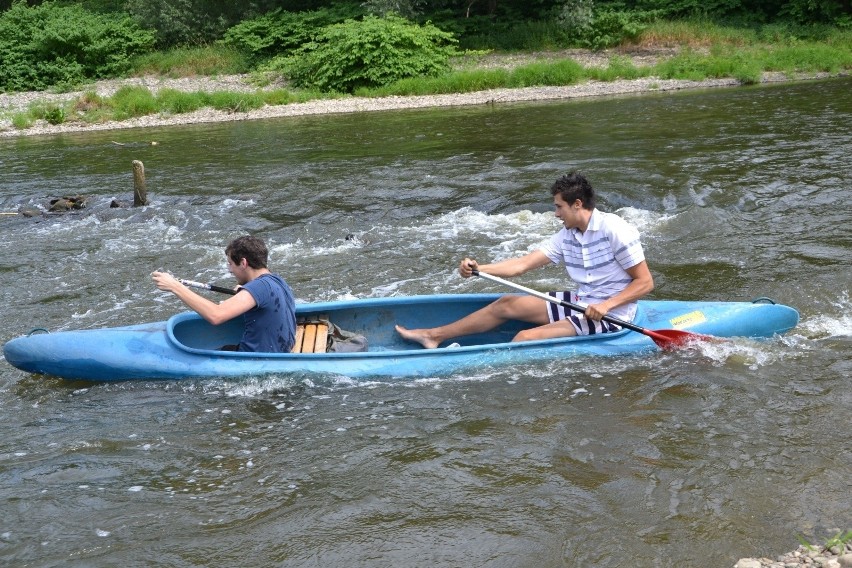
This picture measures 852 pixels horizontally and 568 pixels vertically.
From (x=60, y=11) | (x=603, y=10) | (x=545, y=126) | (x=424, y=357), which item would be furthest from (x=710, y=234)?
(x=60, y=11)

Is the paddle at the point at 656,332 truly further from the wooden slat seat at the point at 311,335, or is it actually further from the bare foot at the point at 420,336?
the wooden slat seat at the point at 311,335

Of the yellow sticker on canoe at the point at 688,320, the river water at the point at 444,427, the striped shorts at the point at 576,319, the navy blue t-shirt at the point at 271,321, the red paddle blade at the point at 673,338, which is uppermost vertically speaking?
the navy blue t-shirt at the point at 271,321

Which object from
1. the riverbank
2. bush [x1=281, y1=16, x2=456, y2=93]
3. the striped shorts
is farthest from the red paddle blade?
bush [x1=281, y1=16, x2=456, y2=93]

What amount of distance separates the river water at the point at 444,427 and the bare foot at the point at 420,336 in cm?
61

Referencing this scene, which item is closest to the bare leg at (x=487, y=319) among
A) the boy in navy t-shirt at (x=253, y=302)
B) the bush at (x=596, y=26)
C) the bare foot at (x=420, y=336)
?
the bare foot at (x=420, y=336)

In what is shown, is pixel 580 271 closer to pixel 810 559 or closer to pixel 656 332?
pixel 656 332

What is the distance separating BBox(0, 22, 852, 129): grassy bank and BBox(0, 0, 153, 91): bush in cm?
293

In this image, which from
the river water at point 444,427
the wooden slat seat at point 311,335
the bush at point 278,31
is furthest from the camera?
the bush at point 278,31

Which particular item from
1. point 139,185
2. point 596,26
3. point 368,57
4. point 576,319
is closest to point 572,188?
point 576,319

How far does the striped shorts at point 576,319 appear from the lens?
6.06 metres

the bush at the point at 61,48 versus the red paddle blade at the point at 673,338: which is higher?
the bush at the point at 61,48

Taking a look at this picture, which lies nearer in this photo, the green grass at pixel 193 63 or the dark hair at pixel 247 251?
the dark hair at pixel 247 251

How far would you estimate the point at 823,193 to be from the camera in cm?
1074

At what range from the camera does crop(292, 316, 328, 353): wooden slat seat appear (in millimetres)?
6184
